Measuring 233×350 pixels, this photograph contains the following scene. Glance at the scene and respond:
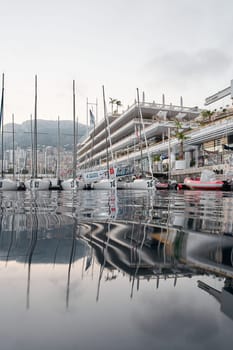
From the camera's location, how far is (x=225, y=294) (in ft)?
5.12

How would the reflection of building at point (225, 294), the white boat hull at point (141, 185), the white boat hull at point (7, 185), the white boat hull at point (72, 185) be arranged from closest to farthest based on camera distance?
the reflection of building at point (225, 294) < the white boat hull at point (141, 185) < the white boat hull at point (72, 185) < the white boat hull at point (7, 185)

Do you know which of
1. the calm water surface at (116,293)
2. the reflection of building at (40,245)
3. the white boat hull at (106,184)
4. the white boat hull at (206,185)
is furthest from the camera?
the white boat hull at (106,184)

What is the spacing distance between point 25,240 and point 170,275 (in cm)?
172

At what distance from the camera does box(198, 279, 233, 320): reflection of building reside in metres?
1.39

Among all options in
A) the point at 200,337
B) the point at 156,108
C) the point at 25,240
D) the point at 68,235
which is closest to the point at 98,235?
the point at 68,235

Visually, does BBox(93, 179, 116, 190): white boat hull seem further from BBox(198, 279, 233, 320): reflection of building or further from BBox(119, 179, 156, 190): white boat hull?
BBox(198, 279, 233, 320): reflection of building

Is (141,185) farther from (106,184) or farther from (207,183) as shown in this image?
(207,183)

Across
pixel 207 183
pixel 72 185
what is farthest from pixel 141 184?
pixel 72 185

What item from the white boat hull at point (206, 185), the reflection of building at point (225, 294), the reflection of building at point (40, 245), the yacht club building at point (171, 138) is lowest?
the reflection of building at point (225, 294)

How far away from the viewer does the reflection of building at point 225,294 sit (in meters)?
1.39

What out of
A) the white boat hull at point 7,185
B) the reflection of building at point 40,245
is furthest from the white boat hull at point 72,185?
the reflection of building at point 40,245

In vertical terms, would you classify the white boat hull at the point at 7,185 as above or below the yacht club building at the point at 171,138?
below

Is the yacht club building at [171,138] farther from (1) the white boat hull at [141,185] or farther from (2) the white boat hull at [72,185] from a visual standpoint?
(2) the white boat hull at [72,185]

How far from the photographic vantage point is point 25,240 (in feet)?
10.3
